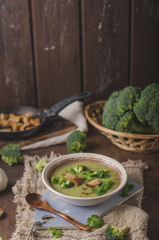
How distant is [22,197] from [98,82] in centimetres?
114

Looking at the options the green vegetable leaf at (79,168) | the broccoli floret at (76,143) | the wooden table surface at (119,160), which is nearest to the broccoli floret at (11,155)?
the wooden table surface at (119,160)

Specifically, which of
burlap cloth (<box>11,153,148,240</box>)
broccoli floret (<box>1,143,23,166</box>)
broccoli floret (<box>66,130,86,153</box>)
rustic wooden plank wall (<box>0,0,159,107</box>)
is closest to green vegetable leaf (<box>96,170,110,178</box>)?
burlap cloth (<box>11,153,148,240</box>)

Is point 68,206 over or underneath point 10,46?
underneath

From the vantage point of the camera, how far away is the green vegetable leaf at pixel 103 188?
48.5 inches

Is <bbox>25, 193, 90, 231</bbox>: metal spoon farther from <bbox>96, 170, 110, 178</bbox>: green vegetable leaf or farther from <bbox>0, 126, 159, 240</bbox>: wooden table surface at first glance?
<bbox>96, 170, 110, 178</bbox>: green vegetable leaf

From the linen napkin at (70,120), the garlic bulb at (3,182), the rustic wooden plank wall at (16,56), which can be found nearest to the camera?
the garlic bulb at (3,182)

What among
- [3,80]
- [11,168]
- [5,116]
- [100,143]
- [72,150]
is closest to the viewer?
[11,168]

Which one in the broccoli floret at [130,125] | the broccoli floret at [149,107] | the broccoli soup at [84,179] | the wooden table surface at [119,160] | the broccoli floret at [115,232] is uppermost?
the broccoli floret at [149,107]

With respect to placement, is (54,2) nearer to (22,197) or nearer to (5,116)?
(5,116)

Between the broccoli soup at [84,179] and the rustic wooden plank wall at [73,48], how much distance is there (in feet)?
3.10

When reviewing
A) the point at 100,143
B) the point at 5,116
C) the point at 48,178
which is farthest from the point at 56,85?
the point at 48,178

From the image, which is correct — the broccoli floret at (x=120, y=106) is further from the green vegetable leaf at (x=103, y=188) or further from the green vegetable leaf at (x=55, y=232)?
the green vegetable leaf at (x=55, y=232)

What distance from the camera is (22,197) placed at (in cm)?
137

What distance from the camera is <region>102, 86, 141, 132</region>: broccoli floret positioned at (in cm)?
170
